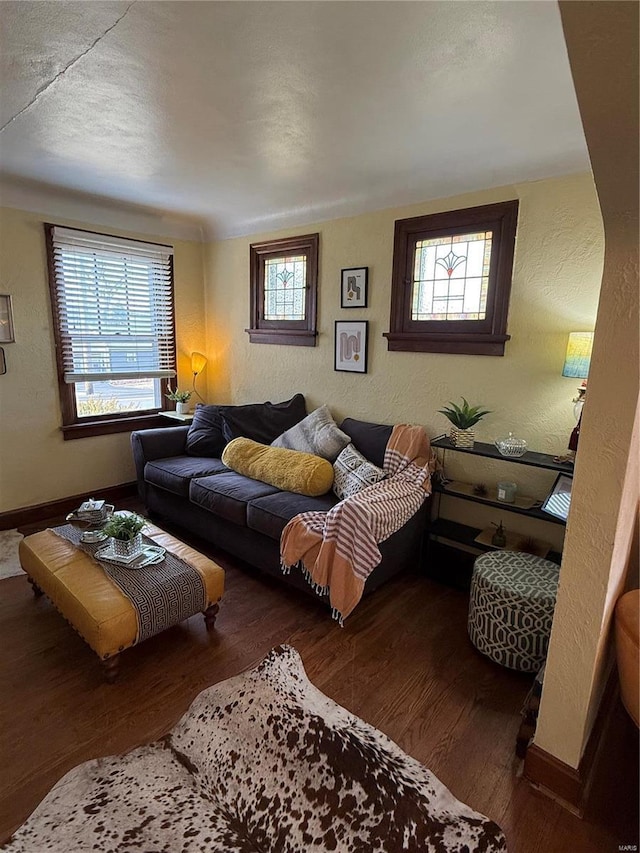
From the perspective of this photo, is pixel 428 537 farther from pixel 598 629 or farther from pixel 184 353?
pixel 184 353

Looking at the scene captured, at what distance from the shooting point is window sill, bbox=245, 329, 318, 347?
3.69 m

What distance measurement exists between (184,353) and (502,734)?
4.00 meters

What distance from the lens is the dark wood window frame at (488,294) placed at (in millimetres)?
2605

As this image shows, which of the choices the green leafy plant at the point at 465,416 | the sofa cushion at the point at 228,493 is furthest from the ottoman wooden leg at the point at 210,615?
the green leafy plant at the point at 465,416

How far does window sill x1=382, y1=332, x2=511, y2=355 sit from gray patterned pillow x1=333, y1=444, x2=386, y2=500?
83 centimetres

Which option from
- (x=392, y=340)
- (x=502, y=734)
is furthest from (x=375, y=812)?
(x=392, y=340)

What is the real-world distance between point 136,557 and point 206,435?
1.59m

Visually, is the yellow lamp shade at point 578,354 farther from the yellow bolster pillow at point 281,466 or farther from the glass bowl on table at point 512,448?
the yellow bolster pillow at point 281,466

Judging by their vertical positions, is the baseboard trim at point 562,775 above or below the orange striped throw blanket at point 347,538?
below

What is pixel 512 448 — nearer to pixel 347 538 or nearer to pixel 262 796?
pixel 347 538

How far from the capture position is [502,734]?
5.74 feet

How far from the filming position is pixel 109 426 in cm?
396

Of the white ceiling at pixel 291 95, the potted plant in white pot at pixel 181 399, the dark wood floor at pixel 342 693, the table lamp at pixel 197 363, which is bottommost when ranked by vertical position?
the dark wood floor at pixel 342 693

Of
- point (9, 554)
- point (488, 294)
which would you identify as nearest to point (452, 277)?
point (488, 294)
